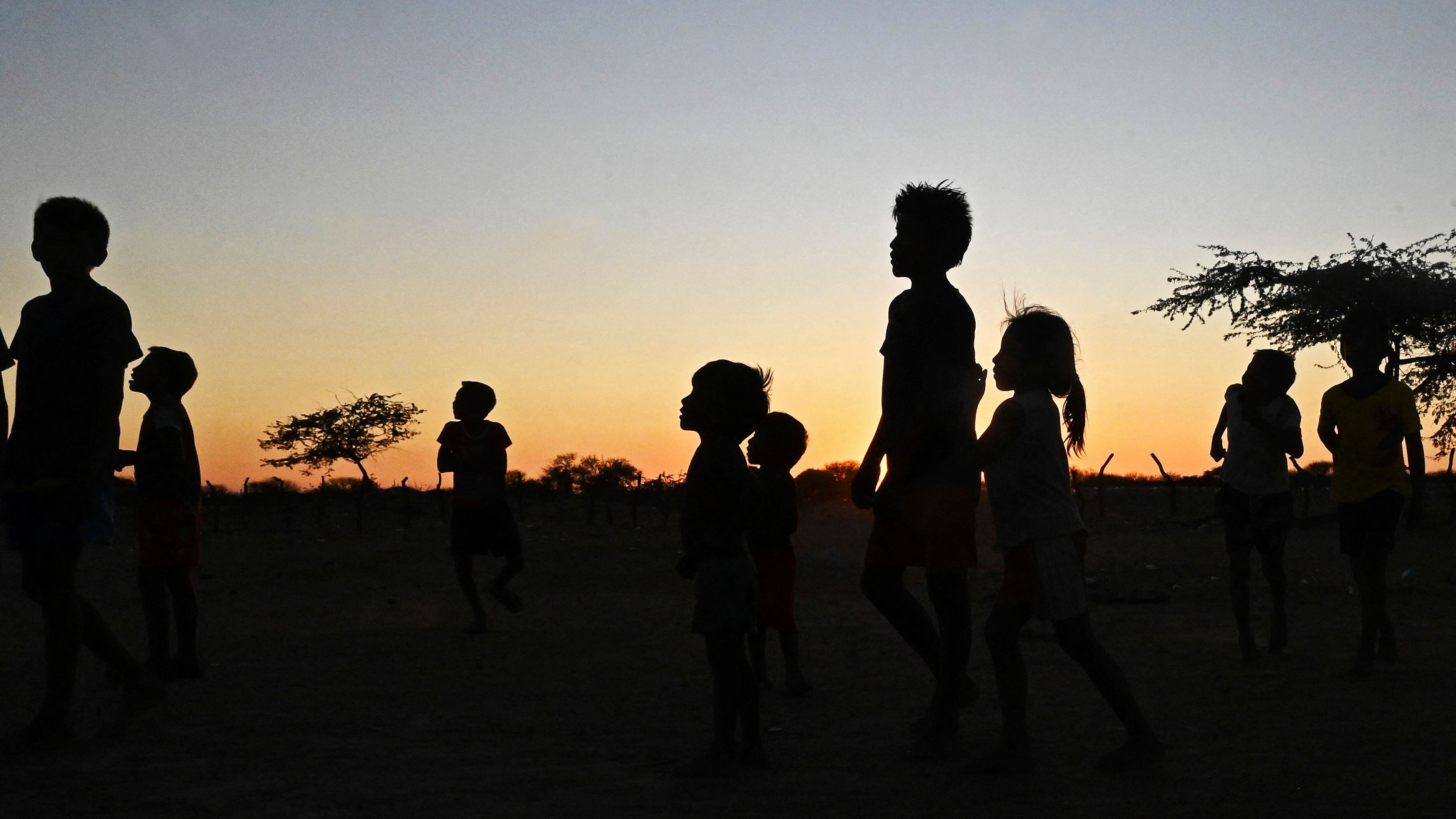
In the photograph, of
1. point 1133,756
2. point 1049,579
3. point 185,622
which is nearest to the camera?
point 1133,756

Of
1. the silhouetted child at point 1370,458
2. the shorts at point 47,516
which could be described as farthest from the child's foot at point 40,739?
the silhouetted child at point 1370,458

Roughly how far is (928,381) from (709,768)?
1506 mm

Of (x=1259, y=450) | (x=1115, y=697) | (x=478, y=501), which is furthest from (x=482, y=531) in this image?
(x=1115, y=697)

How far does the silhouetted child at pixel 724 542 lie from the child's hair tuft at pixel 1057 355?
91 centimetres

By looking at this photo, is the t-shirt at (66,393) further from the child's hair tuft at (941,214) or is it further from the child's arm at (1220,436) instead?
the child's arm at (1220,436)

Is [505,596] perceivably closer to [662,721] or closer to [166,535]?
[166,535]

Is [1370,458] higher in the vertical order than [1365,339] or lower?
lower

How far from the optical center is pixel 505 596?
8.28m

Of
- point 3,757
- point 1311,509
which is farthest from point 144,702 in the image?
point 1311,509

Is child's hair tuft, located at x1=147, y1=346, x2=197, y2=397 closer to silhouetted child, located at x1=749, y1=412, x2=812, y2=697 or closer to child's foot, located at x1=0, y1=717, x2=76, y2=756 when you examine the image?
child's foot, located at x1=0, y1=717, x2=76, y2=756

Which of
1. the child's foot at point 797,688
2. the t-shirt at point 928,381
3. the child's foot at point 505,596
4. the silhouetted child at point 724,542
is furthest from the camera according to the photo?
the child's foot at point 505,596

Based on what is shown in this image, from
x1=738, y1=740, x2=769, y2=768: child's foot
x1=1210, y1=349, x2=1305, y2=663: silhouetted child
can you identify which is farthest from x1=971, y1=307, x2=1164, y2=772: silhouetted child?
x1=1210, y1=349, x2=1305, y2=663: silhouetted child

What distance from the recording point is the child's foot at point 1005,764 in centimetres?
385

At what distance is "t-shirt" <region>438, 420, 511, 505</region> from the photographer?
8.21 metres
